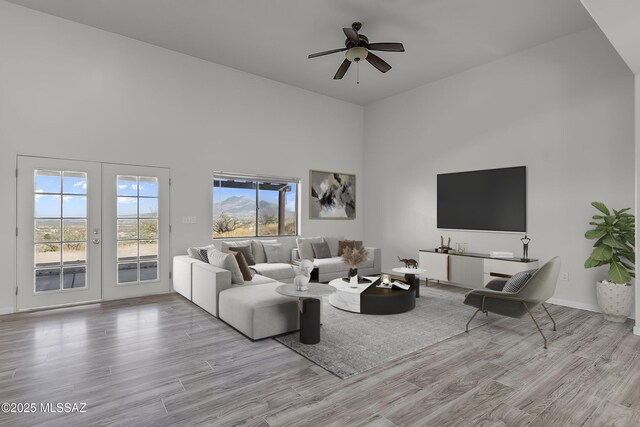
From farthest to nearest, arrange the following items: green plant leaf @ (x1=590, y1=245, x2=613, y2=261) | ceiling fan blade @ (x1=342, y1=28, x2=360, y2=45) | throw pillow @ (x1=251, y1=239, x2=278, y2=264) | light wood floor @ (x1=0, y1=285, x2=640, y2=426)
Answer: throw pillow @ (x1=251, y1=239, x2=278, y2=264)
green plant leaf @ (x1=590, y1=245, x2=613, y2=261)
ceiling fan blade @ (x1=342, y1=28, x2=360, y2=45)
light wood floor @ (x1=0, y1=285, x2=640, y2=426)

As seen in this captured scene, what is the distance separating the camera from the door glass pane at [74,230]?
491 centimetres

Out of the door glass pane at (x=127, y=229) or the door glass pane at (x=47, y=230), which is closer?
the door glass pane at (x=47, y=230)

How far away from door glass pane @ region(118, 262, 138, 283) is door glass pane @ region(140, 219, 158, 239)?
465 mm

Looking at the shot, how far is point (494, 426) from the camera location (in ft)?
7.23

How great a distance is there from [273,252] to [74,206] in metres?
3.19

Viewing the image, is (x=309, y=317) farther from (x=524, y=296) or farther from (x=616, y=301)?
(x=616, y=301)

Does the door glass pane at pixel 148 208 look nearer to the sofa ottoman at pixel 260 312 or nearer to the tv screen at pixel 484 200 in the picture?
the sofa ottoman at pixel 260 312

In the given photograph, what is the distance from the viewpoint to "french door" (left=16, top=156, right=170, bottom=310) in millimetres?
4680

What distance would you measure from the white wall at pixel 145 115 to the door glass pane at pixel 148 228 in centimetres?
30

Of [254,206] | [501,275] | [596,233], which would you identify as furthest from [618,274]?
[254,206]

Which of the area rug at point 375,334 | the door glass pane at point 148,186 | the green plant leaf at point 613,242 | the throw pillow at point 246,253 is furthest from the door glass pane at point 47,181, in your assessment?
the green plant leaf at point 613,242

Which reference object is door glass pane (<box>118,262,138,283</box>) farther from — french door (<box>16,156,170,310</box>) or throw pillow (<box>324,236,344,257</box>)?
throw pillow (<box>324,236,344,257</box>)

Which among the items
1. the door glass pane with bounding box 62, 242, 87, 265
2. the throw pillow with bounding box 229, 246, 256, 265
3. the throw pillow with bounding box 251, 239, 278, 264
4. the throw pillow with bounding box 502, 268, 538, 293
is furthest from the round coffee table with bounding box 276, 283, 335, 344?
the door glass pane with bounding box 62, 242, 87, 265

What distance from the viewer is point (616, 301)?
4.29 metres
